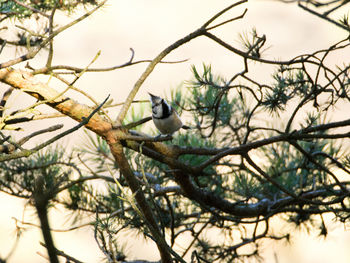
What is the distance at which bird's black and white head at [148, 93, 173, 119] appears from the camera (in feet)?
5.20

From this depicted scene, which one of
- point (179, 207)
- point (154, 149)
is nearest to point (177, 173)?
point (154, 149)

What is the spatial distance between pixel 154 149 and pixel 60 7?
482mm

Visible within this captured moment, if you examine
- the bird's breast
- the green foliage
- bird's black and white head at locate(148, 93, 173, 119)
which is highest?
bird's black and white head at locate(148, 93, 173, 119)

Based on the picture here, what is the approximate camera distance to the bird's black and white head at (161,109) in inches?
62.4

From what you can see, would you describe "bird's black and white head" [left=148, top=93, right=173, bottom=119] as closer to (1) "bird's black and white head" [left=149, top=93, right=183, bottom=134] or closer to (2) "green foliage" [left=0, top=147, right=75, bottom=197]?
(1) "bird's black and white head" [left=149, top=93, right=183, bottom=134]

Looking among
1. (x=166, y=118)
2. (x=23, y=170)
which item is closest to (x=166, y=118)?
(x=166, y=118)

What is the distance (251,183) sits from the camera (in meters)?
1.37

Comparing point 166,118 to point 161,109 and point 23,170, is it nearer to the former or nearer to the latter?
point 161,109

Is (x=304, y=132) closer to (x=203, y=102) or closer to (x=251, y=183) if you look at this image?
(x=251, y=183)

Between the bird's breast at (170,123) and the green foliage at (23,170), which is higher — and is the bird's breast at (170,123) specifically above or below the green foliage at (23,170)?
above

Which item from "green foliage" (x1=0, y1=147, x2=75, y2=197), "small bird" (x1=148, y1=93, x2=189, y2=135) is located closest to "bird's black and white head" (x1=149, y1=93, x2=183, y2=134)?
"small bird" (x1=148, y1=93, x2=189, y2=135)

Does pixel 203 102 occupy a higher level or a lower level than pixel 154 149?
higher

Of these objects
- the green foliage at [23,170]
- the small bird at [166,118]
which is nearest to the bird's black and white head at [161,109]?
the small bird at [166,118]

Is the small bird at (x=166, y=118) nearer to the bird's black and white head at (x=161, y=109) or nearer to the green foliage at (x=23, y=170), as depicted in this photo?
the bird's black and white head at (x=161, y=109)
